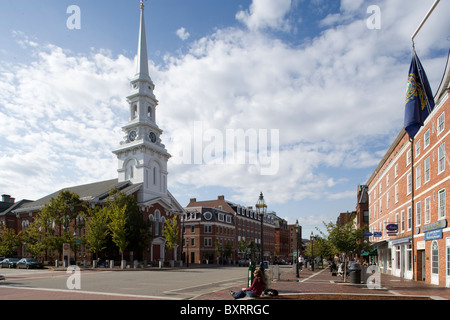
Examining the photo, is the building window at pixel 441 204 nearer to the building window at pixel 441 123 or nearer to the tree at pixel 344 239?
the building window at pixel 441 123

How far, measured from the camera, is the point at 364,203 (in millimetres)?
61469

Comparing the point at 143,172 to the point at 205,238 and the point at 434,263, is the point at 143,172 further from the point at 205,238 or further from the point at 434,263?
the point at 434,263

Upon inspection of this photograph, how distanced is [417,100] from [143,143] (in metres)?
45.4

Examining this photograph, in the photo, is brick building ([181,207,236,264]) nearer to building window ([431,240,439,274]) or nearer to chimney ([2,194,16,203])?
chimney ([2,194,16,203])

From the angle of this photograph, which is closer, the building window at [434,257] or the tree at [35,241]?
the building window at [434,257]

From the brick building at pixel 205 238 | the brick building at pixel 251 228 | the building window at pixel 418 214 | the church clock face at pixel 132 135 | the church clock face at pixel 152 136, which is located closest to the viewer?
the building window at pixel 418 214

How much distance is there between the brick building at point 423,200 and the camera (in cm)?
→ 2008

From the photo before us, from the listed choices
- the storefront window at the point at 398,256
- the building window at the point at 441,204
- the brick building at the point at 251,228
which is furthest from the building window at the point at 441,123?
the brick building at the point at 251,228

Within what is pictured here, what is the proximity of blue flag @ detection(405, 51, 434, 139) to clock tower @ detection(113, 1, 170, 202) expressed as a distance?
44.7 metres

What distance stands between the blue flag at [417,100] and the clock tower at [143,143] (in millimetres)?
44746

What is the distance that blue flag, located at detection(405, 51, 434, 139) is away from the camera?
42.8 feet

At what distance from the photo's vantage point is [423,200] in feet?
79.4

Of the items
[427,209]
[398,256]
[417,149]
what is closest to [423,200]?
[427,209]

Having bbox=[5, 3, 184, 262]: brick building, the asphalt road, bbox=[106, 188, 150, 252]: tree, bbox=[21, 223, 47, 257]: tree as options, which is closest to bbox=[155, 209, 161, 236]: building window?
bbox=[5, 3, 184, 262]: brick building
